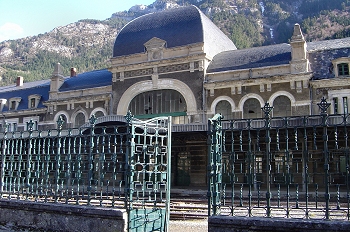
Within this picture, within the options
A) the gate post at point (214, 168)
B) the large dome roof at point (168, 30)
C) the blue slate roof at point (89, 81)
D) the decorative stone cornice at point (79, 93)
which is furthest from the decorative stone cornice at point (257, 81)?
the gate post at point (214, 168)

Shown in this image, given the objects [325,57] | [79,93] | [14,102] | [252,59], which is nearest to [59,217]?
[252,59]

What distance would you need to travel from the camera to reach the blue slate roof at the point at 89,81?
96.9 feet

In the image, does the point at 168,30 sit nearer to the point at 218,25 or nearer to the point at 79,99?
the point at 79,99

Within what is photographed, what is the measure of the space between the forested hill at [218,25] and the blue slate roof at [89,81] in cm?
3622

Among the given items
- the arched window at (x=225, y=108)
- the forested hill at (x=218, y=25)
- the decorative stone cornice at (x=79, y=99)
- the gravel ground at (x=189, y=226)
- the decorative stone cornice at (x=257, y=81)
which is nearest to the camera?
the gravel ground at (x=189, y=226)

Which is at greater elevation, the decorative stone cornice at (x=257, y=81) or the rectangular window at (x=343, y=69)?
the rectangular window at (x=343, y=69)

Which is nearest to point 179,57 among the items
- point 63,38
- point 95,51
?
point 95,51

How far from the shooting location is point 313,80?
2184 centimetres

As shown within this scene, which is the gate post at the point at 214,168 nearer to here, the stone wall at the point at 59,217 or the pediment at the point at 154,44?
the stone wall at the point at 59,217

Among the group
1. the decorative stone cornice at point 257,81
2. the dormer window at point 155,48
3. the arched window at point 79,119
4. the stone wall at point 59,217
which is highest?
the dormer window at point 155,48

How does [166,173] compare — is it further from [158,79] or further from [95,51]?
[95,51]

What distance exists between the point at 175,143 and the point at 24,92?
1764cm

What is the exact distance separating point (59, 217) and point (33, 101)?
26.1 metres

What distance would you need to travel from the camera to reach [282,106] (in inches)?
888
